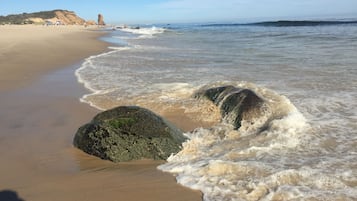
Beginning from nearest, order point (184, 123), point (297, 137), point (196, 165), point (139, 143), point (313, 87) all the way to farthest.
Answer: point (196, 165)
point (139, 143)
point (297, 137)
point (184, 123)
point (313, 87)

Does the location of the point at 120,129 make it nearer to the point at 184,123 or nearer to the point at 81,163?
the point at 81,163

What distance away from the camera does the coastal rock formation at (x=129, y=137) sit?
468 cm

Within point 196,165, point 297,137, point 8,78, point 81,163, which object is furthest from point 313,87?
point 8,78

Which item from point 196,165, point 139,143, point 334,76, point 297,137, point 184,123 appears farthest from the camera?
point 334,76

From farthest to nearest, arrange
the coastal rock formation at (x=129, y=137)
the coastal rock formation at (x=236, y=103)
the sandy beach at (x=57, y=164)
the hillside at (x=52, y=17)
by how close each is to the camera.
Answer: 1. the hillside at (x=52, y=17)
2. the coastal rock formation at (x=236, y=103)
3. the coastal rock formation at (x=129, y=137)
4. the sandy beach at (x=57, y=164)

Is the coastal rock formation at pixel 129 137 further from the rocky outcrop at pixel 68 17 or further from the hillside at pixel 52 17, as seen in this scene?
the rocky outcrop at pixel 68 17

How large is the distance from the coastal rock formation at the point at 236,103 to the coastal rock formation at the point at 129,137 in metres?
1.22

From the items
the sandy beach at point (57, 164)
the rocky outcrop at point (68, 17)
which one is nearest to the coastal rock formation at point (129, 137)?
the sandy beach at point (57, 164)

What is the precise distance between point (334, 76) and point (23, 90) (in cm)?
711

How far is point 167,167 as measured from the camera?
4.44 metres

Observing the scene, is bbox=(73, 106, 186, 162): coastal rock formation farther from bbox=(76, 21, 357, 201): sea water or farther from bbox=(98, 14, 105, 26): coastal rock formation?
bbox=(98, 14, 105, 26): coastal rock formation

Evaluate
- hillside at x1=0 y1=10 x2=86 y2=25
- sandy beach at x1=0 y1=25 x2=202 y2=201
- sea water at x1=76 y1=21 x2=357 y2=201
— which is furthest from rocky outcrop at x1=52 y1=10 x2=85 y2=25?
sandy beach at x1=0 y1=25 x2=202 y2=201

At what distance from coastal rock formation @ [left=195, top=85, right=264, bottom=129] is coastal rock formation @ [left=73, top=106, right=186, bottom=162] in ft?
3.99

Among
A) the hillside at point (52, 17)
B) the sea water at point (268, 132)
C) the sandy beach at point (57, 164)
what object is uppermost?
the hillside at point (52, 17)
